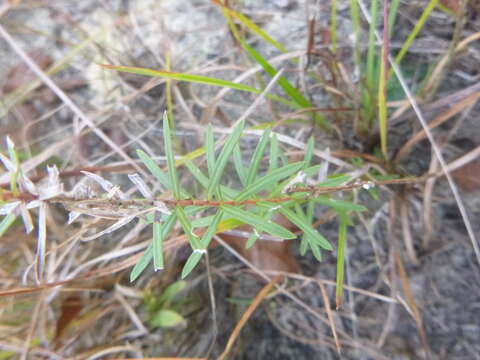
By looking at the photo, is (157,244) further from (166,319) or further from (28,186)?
(166,319)

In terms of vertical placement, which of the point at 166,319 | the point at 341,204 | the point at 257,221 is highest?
the point at 257,221

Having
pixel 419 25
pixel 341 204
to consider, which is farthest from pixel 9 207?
pixel 419 25

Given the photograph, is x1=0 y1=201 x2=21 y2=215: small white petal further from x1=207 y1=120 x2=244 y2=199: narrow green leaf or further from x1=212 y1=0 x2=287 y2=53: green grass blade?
x1=212 y1=0 x2=287 y2=53: green grass blade

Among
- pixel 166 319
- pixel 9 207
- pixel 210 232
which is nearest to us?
pixel 9 207

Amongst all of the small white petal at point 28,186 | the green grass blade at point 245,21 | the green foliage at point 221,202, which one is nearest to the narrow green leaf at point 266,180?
the green foliage at point 221,202

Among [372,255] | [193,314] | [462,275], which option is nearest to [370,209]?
[372,255]

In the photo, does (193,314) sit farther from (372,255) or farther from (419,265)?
(419,265)

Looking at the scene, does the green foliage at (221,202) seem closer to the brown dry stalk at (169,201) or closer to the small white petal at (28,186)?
the brown dry stalk at (169,201)
